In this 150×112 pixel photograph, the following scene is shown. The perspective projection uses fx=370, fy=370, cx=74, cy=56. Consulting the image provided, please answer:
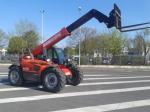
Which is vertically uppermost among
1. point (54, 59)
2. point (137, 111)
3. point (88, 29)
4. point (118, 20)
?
point (88, 29)

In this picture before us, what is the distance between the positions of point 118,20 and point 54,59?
3.33m

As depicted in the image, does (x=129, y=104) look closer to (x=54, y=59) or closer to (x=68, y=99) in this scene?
(x=68, y=99)

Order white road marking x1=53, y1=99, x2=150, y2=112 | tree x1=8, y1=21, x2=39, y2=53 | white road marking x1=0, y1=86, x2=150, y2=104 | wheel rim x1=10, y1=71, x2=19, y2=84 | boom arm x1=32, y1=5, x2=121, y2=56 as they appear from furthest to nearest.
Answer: tree x1=8, y1=21, x2=39, y2=53
wheel rim x1=10, y1=71, x2=19, y2=84
boom arm x1=32, y1=5, x2=121, y2=56
white road marking x1=0, y1=86, x2=150, y2=104
white road marking x1=53, y1=99, x2=150, y2=112

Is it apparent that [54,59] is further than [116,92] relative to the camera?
Yes

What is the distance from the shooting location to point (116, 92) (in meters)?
14.8

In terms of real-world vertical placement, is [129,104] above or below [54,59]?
below

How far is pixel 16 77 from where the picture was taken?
54.4 ft

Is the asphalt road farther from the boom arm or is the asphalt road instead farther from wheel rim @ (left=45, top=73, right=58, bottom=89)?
the boom arm

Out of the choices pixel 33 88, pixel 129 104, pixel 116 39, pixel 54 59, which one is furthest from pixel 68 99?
pixel 116 39

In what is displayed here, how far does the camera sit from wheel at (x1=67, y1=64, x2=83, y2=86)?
1673 cm

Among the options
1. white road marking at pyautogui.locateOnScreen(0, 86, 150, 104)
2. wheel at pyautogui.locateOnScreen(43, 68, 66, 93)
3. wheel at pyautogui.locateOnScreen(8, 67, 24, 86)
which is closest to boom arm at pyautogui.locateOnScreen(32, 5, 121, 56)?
wheel at pyautogui.locateOnScreen(43, 68, 66, 93)

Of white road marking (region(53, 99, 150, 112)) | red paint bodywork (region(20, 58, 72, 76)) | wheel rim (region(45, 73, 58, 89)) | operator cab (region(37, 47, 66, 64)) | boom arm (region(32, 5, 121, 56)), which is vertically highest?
boom arm (region(32, 5, 121, 56))

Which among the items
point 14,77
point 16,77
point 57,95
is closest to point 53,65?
point 57,95

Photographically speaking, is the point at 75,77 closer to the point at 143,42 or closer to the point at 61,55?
the point at 61,55
